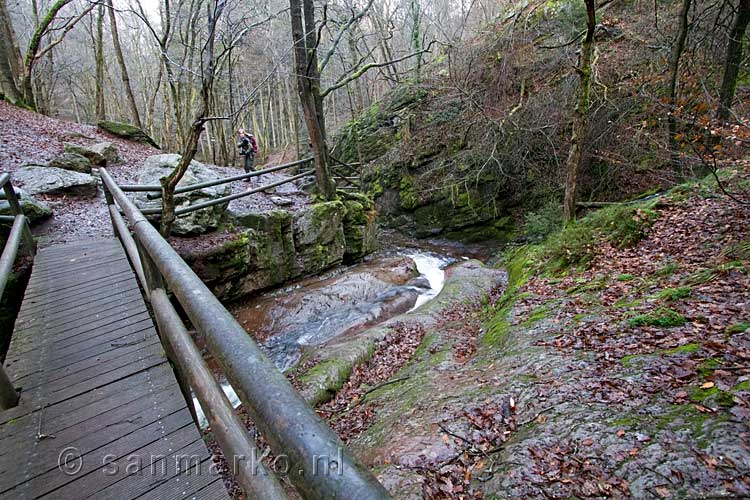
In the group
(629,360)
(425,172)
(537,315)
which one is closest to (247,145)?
(425,172)

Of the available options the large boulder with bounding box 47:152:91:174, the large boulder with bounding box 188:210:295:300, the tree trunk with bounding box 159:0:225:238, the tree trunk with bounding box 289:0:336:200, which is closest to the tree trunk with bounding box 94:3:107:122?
the large boulder with bounding box 47:152:91:174

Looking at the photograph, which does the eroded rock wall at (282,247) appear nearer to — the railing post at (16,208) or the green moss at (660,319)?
the railing post at (16,208)

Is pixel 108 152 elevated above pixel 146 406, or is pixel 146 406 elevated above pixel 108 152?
pixel 108 152

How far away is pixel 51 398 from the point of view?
79.8 inches

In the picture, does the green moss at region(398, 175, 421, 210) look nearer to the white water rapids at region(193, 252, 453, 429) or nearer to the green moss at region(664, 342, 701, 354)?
the white water rapids at region(193, 252, 453, 429)

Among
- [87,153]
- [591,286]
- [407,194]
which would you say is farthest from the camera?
[407,194]

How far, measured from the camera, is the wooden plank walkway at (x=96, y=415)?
1.54 m

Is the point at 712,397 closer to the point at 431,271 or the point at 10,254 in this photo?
the point at 10,254

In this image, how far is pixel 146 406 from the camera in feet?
6.40

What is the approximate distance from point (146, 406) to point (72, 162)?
389 inches

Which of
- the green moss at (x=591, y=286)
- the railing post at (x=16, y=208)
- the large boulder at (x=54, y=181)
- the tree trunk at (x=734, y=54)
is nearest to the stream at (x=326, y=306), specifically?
the railing post at (x=16, y=208)

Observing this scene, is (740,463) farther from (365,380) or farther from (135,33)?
(135,33)

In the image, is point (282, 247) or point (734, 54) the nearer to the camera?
point (734, 54)

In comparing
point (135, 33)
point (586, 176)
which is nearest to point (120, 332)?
point (586, 176)
